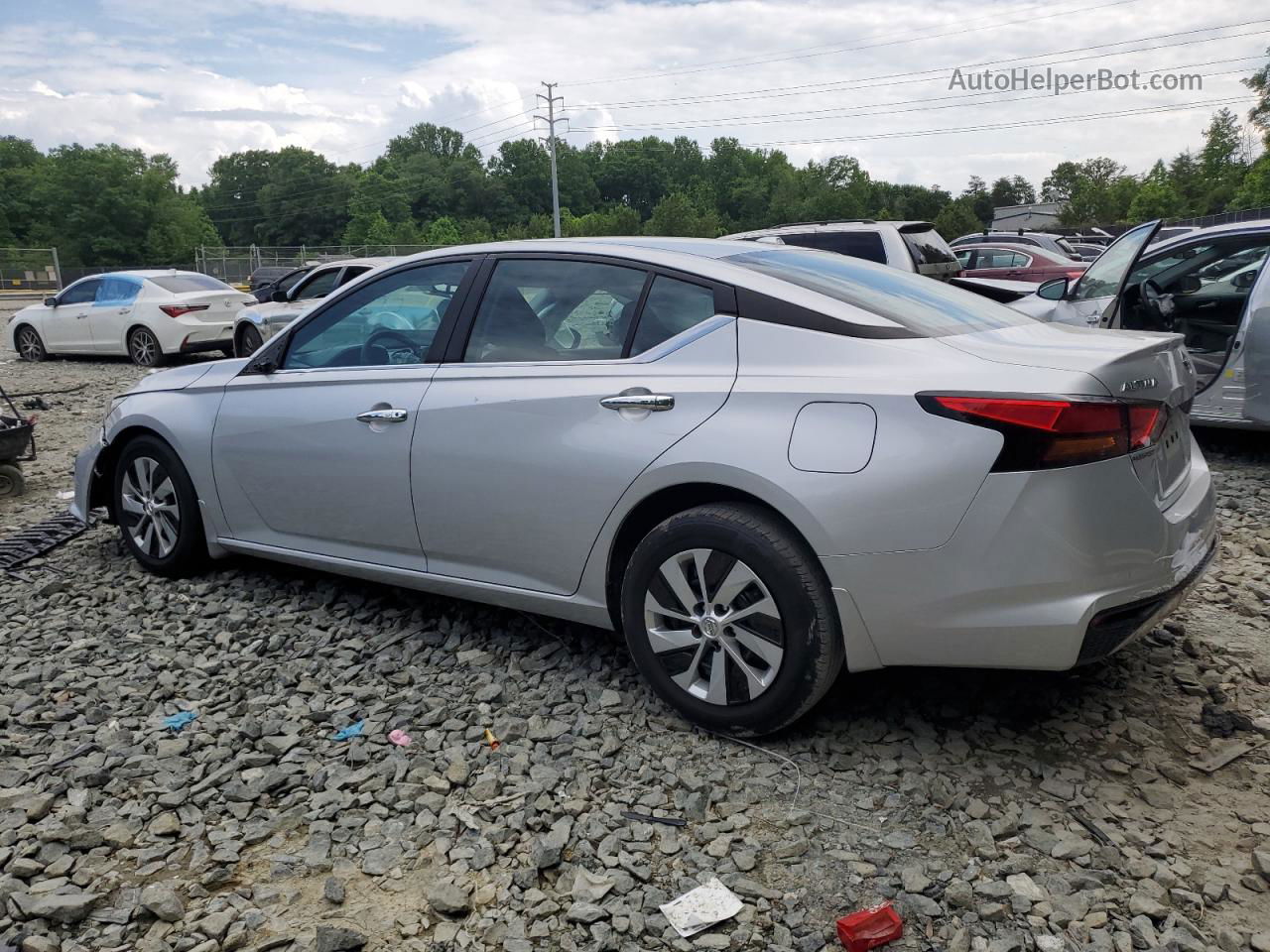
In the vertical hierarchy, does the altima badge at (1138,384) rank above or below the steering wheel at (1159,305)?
above

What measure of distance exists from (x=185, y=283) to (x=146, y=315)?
0.81 metres

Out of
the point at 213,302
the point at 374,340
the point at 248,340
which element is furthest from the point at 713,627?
the point at 213,302

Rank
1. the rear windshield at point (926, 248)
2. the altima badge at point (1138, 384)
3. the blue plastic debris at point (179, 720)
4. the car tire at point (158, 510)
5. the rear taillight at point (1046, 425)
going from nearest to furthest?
the rear taillight at point (1046, 425), the altima badge at point (1138, 384), the blue plastic debris at point (179, 720), the car tire at point (158, 510), the rear windshield at point (926, 248)

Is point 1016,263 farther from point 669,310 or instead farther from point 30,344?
point 669,310

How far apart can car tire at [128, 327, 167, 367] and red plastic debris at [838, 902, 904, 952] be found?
48.3 feet

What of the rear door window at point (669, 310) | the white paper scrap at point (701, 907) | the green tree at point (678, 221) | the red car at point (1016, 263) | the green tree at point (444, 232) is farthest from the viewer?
the green tree at point (444, 232)

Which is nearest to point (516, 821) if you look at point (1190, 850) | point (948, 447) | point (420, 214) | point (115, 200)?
point (948, 447)

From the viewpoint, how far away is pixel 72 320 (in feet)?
52.3

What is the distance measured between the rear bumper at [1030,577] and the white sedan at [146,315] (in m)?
13.9

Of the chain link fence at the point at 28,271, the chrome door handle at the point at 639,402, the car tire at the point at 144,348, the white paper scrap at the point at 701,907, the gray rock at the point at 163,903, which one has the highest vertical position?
the chain link fence at the point at 28,271

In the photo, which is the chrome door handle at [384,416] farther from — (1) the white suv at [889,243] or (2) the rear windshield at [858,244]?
(2) the rear windshield at [858,244]

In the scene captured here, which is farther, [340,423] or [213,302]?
[213,302]

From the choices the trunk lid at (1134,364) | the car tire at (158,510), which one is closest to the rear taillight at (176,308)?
the car tire at (158,510)

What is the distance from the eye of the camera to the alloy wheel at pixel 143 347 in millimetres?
15008
